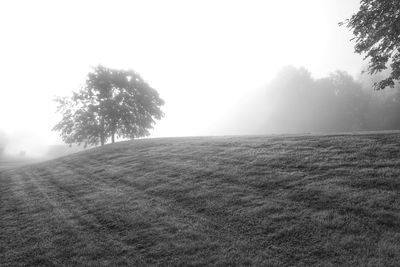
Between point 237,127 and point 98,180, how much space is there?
2596 inches

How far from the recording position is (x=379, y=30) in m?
14.3

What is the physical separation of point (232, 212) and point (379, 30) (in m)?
11.4

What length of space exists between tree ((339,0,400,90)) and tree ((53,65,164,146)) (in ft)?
101

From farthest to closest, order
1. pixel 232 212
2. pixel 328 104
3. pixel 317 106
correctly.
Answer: pixel 317 106
pixel 328 104
pixel 232 212

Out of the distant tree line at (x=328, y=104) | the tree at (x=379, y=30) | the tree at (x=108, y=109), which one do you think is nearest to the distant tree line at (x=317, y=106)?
the distant tree line at (x=328, y=104)

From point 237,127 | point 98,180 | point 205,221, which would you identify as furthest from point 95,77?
point 237,127

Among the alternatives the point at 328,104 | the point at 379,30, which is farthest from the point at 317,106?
the point at 379,30

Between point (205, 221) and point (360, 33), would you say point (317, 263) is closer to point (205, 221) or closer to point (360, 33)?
point (205, 221)

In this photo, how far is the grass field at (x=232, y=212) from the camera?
719cm

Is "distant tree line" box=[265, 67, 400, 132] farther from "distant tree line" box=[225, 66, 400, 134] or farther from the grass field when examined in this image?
the grass field

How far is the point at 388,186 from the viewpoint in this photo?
30.5ft

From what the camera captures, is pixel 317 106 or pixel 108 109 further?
pixel 317 106

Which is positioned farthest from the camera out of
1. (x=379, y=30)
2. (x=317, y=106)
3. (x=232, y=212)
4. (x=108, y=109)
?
(x=317, y=106)

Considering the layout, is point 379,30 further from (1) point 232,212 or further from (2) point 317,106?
(2) point 317,106
